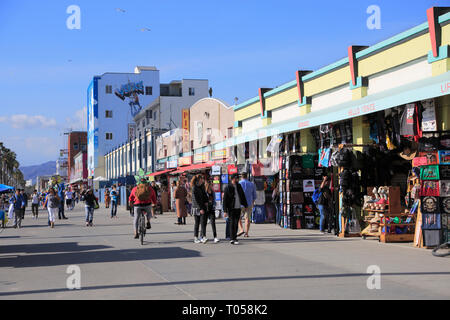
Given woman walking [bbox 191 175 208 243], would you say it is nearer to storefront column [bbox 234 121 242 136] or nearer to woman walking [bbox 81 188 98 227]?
woman walking [bbox 81 188 98 227]

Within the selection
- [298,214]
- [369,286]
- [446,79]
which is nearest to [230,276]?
[369,286]

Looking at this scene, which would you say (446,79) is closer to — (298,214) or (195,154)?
(298,214)

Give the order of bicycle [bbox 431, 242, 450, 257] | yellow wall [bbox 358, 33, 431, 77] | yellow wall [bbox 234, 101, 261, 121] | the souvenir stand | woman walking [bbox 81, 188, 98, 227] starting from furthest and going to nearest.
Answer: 1. yellow wall [bbox 234, 101, 261, 121]
2. woman walking [bbox 81, 188, 98, 227]
3. yellow wall [bbox 358, 33, 431, 77]
4. the souvenir stand
5. bicycle [bbox 431, 242, 450, 257]

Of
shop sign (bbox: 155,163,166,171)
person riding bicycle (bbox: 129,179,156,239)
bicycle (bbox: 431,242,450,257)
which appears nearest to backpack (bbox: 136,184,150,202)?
person riding bicycle (bbox: 129,179,156,239)

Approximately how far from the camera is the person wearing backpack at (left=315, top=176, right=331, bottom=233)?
18984mm

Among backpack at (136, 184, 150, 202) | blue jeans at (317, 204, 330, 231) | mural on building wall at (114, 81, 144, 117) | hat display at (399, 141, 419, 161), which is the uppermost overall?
mural on building wall at (114, 81, 144, 117)

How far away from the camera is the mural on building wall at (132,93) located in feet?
329

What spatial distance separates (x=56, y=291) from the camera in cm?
889

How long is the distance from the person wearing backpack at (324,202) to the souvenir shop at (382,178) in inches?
13.8

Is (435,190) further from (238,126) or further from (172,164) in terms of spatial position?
(172,164)

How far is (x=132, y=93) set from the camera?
100562mm

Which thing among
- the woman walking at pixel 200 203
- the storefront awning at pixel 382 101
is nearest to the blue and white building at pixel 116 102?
the storefront awning at pixel 382 101

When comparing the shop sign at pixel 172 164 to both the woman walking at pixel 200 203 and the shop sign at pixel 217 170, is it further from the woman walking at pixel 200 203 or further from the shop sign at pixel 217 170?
the woman walking at pixel 200 203

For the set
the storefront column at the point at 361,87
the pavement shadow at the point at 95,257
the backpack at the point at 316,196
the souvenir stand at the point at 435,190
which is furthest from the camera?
the storefront column at the point at 361,87
